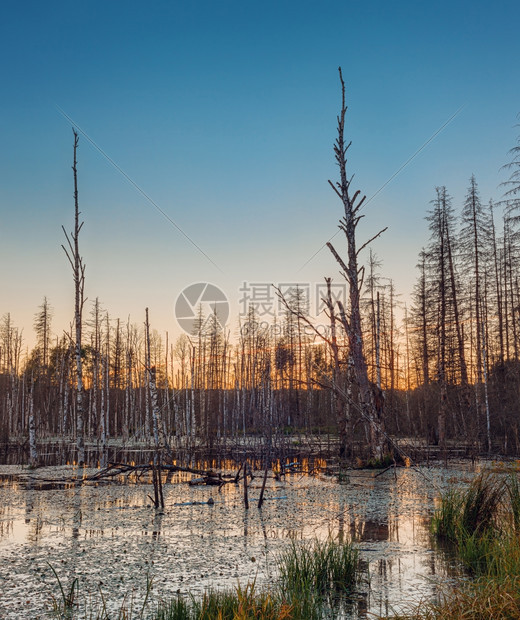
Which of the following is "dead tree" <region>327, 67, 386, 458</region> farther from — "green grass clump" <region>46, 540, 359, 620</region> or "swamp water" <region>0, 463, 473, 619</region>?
"green grass clump" <region>46, 540, 359, 620</region>

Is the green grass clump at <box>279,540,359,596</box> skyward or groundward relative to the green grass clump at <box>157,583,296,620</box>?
groundward

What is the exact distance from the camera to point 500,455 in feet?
61.8

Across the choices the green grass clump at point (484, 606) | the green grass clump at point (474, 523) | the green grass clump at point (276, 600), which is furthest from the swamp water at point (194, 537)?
the green grass clump at point (484, 606)

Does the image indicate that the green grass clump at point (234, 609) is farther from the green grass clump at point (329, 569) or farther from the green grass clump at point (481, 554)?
the green grass clump at point (329, 569)

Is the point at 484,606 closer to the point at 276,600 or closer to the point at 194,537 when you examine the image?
the point at 276,600

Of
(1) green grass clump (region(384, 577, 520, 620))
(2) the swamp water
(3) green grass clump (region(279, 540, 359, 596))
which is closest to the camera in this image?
(1) green grass clump (region(384, 577, 520, 620))

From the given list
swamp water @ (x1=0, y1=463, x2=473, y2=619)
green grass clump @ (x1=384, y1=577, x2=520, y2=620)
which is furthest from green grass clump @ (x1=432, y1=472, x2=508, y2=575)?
green grass clump @ (x1=384, y1=577, x2=520, y2=620)

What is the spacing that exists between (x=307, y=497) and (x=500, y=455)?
11205 mm

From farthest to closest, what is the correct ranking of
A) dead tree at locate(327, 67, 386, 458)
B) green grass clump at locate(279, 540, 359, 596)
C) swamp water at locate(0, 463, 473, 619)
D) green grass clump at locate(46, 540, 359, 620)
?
dead tree at locate(327, 67, 386, 458), swamp water at locate(0, 463, 473, 619), green grass clump at locate(279, 540, 359, 596), green grass clump at locate(46, 540, 359, 620)

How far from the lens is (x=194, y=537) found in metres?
7.54

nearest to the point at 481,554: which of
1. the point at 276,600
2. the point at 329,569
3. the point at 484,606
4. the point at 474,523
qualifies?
the point at 474,523

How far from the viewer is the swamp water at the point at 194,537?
5.26 m

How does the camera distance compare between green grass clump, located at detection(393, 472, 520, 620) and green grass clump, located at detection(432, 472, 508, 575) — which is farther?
green grass clump, located at detection(432, 472, 508, 575)

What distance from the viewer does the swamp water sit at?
5258 mm
